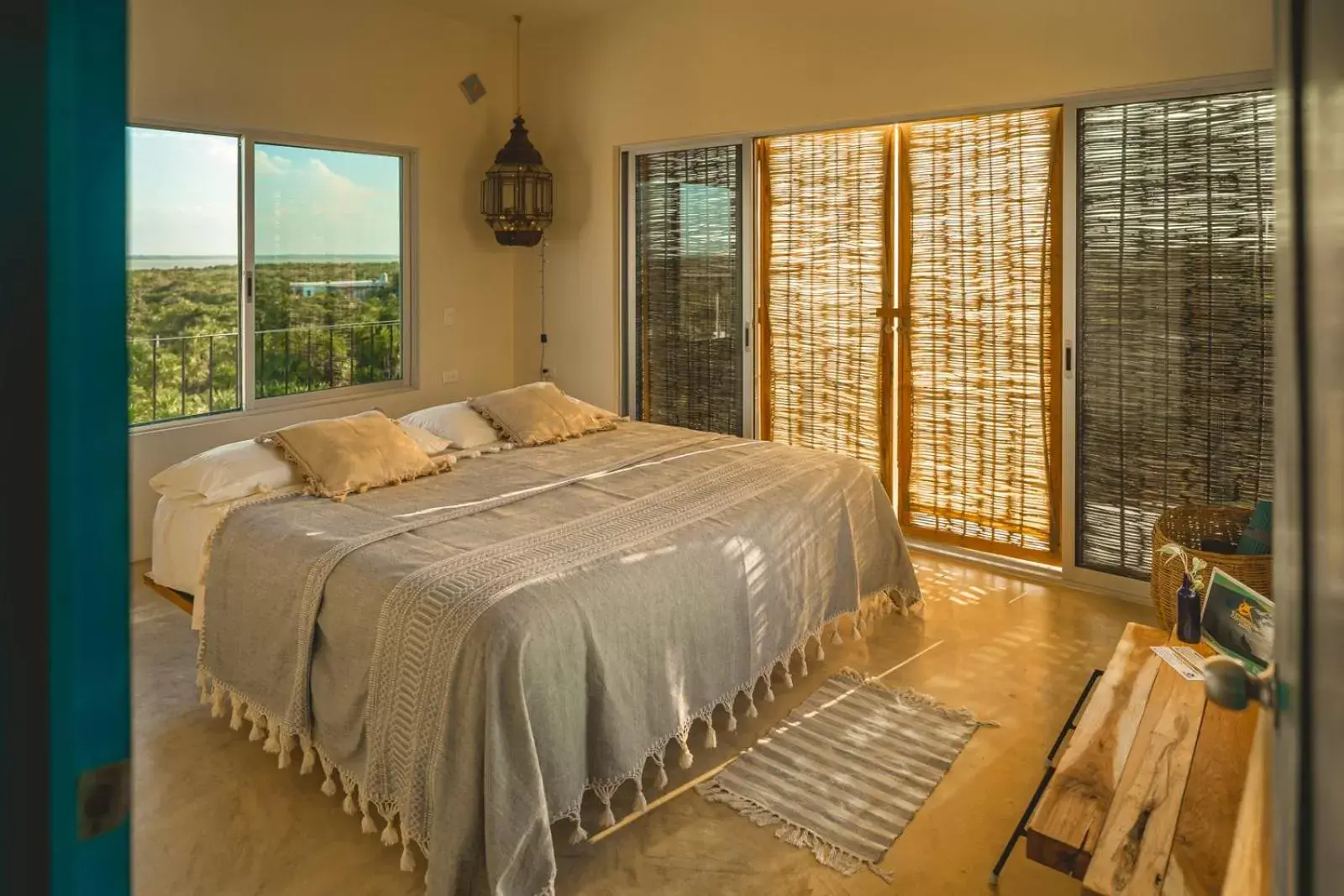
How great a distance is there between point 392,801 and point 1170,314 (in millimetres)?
3387

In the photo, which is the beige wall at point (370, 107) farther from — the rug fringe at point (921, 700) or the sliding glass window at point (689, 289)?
the rug fringe at point (921, 700)

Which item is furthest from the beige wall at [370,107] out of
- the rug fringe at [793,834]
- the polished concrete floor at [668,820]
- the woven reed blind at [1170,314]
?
the woven reed blind at [1170,314]

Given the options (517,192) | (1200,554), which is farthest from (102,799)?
(517,192)

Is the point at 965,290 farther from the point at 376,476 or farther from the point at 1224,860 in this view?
the point at 1224,860

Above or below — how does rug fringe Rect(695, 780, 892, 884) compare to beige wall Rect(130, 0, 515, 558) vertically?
below

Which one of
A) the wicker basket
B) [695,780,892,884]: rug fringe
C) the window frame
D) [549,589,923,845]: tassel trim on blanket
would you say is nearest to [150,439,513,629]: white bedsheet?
the window frame

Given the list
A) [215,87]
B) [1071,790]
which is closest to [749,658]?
[1071,790]

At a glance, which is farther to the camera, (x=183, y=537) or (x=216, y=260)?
(x=216, y=260)

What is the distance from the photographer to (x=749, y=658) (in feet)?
9.46

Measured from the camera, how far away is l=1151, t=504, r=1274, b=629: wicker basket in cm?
309

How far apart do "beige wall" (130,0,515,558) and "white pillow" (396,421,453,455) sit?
1.32 m

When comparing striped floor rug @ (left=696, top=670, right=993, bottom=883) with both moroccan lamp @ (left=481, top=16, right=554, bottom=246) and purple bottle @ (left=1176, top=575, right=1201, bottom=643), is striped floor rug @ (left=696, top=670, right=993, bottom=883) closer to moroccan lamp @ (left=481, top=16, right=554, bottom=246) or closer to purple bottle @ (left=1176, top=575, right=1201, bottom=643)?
purple bottle @ (left=1176, top=575, right=1201, bottom=643)

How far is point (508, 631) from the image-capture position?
7.04 feet

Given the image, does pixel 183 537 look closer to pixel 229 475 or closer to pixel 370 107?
pixel 229 475
